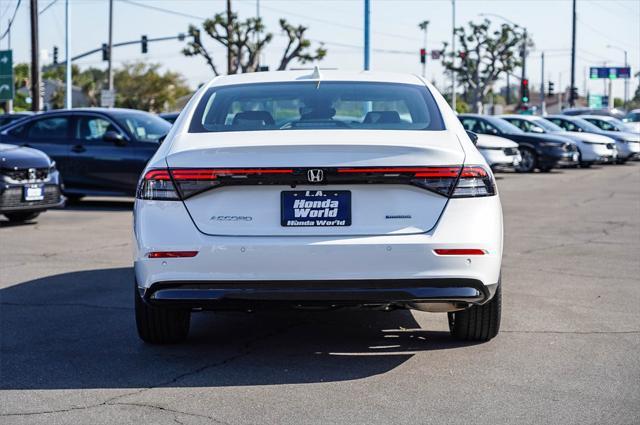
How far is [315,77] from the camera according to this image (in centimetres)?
627

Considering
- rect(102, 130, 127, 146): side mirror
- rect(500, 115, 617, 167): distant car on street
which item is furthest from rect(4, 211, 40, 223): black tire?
rect(500, 115, 617, 167): distant car on street

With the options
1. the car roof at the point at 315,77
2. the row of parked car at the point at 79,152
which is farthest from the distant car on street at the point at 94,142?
the car roof at the point at 315,77

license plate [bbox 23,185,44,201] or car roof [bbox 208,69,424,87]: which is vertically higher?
car roof [bbox 208,69,424,87]

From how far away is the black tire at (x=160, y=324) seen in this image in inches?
225

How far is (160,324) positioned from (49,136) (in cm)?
1142

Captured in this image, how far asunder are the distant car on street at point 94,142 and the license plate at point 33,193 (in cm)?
270

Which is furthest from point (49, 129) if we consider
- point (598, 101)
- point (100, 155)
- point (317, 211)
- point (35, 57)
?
point (598, 101)

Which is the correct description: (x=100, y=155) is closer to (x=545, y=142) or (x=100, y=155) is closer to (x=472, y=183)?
(x=472, y=183)

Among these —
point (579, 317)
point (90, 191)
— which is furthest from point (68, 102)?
point (579, 317)

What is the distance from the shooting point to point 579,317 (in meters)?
6.82

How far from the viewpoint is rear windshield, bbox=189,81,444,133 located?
5.70 meters

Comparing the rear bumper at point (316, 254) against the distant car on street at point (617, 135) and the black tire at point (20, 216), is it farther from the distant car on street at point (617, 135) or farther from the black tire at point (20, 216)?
the distant car on street at point (617, 135)

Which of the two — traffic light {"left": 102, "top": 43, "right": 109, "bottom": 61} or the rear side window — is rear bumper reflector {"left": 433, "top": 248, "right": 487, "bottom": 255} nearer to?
the rear side window

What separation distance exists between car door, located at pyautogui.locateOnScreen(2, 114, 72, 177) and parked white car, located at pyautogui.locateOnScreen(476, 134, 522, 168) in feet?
32.7
